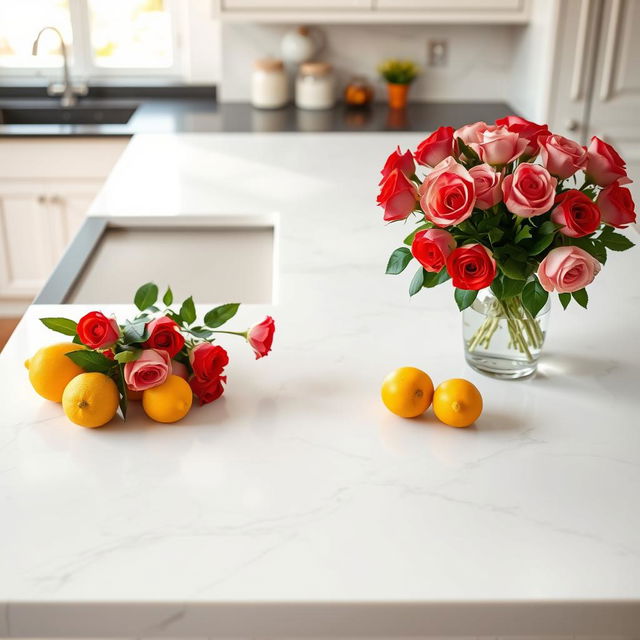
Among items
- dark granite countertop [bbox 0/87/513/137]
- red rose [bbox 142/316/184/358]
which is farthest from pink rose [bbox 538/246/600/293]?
dark granite countertop [bbox 0/87/513/137]

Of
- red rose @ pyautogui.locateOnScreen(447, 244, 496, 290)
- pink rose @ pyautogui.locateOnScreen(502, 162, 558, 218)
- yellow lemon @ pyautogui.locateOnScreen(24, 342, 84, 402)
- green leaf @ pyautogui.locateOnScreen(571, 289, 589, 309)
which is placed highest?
pink rose @ pyautogui.locateOnScreen(502, 162, 558, 218)

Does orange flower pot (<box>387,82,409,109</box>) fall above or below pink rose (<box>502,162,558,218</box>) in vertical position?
below

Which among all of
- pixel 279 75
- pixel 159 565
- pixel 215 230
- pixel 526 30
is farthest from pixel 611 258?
pixel 279 75

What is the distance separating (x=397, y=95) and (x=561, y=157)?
2.51m

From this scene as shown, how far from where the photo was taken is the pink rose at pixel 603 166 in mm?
1228

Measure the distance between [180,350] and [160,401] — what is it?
0.30 ft

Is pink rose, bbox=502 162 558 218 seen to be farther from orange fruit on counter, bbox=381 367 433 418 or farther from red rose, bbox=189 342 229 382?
red rose, bbox=189 342 229 382

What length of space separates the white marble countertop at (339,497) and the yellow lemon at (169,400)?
1.1 inches

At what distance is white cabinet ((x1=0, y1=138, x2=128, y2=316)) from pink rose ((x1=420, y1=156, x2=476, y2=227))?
2396 mm

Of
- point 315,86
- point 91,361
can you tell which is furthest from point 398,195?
point 315,86

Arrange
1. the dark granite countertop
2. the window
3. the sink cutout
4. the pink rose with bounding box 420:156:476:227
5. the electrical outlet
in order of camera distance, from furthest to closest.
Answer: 1. the window
2. the electrical outlet
3. the dark granite countertop
4. the sink cutout
5. the pink rose with bounding box 420:156:476:227

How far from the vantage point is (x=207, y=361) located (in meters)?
1.29

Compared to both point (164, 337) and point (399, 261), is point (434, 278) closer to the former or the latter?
point (399, 261)

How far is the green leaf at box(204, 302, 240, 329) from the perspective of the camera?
1.35 m
